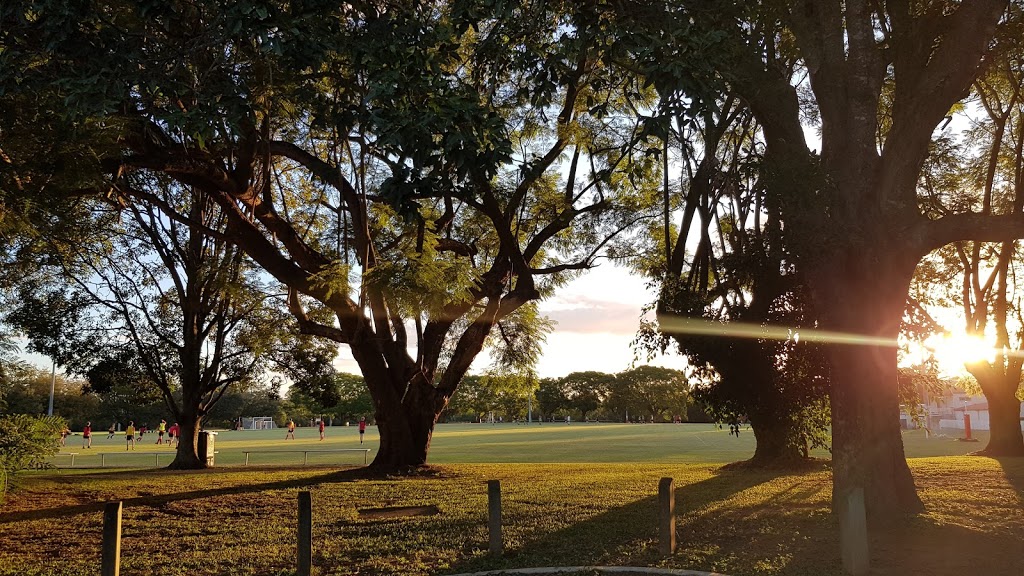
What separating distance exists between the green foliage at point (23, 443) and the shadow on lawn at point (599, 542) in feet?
30.9

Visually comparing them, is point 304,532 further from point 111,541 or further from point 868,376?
point 868,376

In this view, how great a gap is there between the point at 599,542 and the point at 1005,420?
21029mm

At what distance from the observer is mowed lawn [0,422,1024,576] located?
8.52 m

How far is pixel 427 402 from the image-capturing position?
22141 mm

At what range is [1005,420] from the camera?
78.9ft

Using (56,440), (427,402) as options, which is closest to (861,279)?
(427,402)

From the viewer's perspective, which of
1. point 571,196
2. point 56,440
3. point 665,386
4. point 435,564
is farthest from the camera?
point 665,386

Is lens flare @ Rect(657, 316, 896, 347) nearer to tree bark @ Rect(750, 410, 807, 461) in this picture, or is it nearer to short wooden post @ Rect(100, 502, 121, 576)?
tree bark @ Rect(750, 410, 807, 461)

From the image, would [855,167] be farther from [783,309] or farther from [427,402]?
[427,402]

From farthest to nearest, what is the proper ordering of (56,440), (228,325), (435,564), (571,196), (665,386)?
(665,386), (228,325), (571,196), (56,440), (435,564)

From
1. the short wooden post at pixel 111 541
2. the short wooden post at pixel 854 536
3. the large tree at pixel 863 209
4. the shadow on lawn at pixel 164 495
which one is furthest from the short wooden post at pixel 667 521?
the shadow on lawn at pixel 164 495

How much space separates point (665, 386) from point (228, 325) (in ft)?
285

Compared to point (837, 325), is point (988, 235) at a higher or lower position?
Result: higher

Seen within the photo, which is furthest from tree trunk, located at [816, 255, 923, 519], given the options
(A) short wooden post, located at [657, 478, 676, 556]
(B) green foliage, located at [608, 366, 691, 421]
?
(B) green foliage, located at [608, 366, 691, 421]
